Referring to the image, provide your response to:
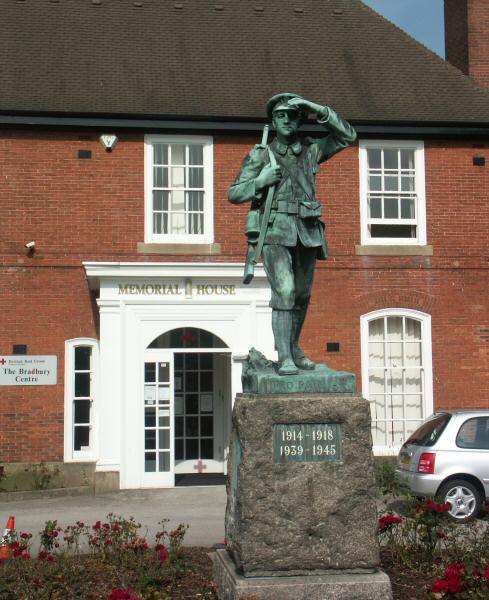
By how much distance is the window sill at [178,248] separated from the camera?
15.8 m

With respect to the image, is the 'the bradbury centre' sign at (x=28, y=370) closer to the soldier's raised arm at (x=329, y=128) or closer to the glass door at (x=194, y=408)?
the glass door at (x=194, y=408)

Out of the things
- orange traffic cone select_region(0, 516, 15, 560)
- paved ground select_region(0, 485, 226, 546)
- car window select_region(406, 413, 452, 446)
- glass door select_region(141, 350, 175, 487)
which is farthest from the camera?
glass door select_region(141, 350, 175, 487)

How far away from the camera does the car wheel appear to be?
11.4 meters

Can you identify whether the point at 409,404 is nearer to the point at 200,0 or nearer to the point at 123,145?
the point at 123,145

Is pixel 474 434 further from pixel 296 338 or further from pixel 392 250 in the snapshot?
pixel 296 338

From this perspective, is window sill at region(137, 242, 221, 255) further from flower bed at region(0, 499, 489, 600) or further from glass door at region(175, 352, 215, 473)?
flower bed at region(0, 499, 489, 600)

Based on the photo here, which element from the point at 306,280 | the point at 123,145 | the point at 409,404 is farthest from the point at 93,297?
the point at 306,280

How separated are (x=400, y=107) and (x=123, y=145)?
17.3 feet

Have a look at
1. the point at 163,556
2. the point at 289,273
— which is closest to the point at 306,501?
the point at 163,556

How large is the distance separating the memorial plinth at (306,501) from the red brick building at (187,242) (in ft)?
27.8

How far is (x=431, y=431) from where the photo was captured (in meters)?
12.1

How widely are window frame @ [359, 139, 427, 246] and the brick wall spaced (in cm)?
13

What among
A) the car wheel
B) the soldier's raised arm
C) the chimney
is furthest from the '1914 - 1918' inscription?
the chimney

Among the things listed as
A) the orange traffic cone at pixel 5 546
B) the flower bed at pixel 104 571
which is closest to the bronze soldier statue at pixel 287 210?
the flower bed at pixel 104 571
